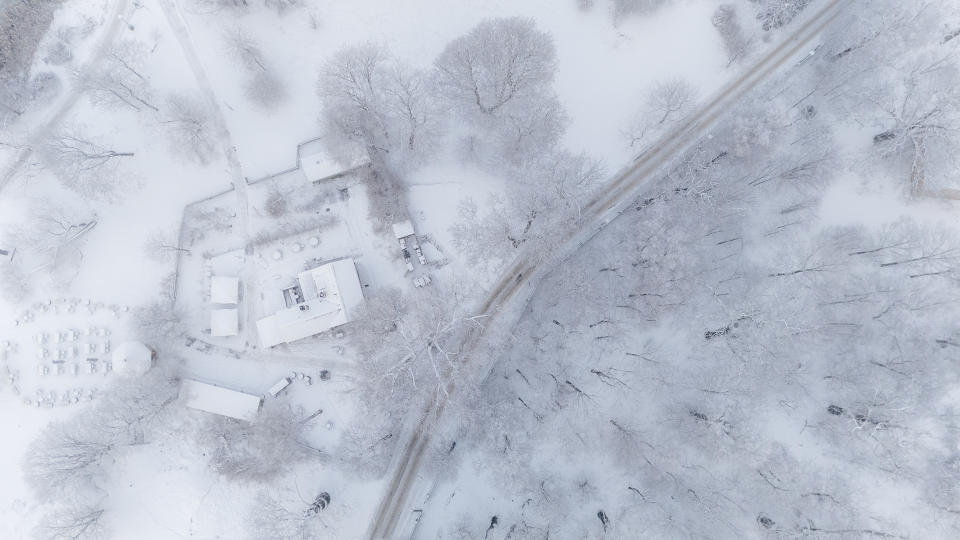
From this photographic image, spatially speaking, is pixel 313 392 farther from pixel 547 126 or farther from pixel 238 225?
pixel 547 126

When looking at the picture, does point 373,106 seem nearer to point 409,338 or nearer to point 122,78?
point 409,338

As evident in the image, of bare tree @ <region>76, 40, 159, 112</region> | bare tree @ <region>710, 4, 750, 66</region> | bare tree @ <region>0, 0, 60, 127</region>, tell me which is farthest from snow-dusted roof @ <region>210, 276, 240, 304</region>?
bare tree @ <region>710, 4, 750, 66</region>

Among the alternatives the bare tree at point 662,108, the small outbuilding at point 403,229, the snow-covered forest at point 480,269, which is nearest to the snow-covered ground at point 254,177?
the snow-covered forest at point 480,269

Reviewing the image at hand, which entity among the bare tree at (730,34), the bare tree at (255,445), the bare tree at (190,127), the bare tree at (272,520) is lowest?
the bare tree at (272,520)

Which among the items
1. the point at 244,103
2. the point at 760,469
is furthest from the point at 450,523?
the point at 244,103

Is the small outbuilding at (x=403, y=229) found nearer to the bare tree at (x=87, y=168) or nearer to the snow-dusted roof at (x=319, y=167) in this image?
the snow-dusted roof at (x=319, y=167)

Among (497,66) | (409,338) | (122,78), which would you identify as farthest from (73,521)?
(497,66)
